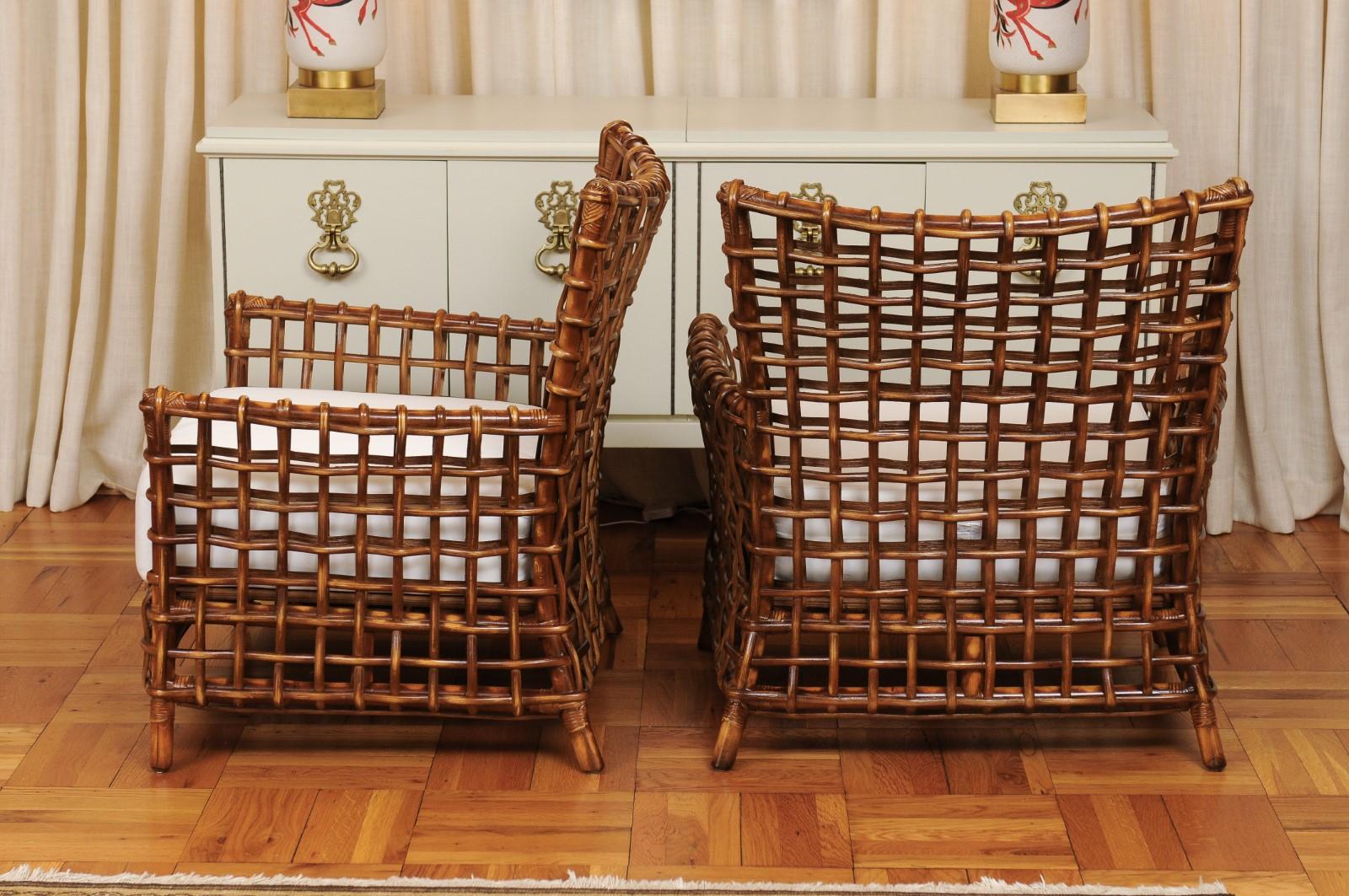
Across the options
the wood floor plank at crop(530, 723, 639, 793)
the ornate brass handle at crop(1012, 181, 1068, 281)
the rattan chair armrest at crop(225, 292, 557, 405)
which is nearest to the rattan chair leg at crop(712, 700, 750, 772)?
the wood floor plank at crop(530, 723, 639, 793)

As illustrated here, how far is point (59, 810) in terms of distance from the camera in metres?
1.79

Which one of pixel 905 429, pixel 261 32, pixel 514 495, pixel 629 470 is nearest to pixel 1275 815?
pixel 905 429

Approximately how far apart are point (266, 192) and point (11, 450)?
87cm

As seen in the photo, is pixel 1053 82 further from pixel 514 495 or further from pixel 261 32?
pixel 261 32

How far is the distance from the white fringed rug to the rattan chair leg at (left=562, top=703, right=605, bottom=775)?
244 mm

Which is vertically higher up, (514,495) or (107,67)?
(107,67)

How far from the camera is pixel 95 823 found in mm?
1768

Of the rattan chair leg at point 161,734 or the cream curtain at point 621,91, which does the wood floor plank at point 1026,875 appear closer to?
the rattan chair leg at point 161,734

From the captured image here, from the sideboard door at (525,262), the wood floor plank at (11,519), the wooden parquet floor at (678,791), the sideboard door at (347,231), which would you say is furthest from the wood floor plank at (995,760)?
the wood floor plank at (11,519)

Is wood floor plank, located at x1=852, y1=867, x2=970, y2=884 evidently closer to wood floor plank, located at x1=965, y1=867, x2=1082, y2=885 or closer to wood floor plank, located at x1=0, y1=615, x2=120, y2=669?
wood floor plank, located at x1=965, y1=867, x2=1082, y2=885

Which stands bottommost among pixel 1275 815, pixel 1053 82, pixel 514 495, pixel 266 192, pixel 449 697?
pixel 1275 815

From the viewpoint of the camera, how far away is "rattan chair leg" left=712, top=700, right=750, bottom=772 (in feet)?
6.18

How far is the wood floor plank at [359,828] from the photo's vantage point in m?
1.71

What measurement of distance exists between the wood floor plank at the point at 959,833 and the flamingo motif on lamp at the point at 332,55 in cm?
128
